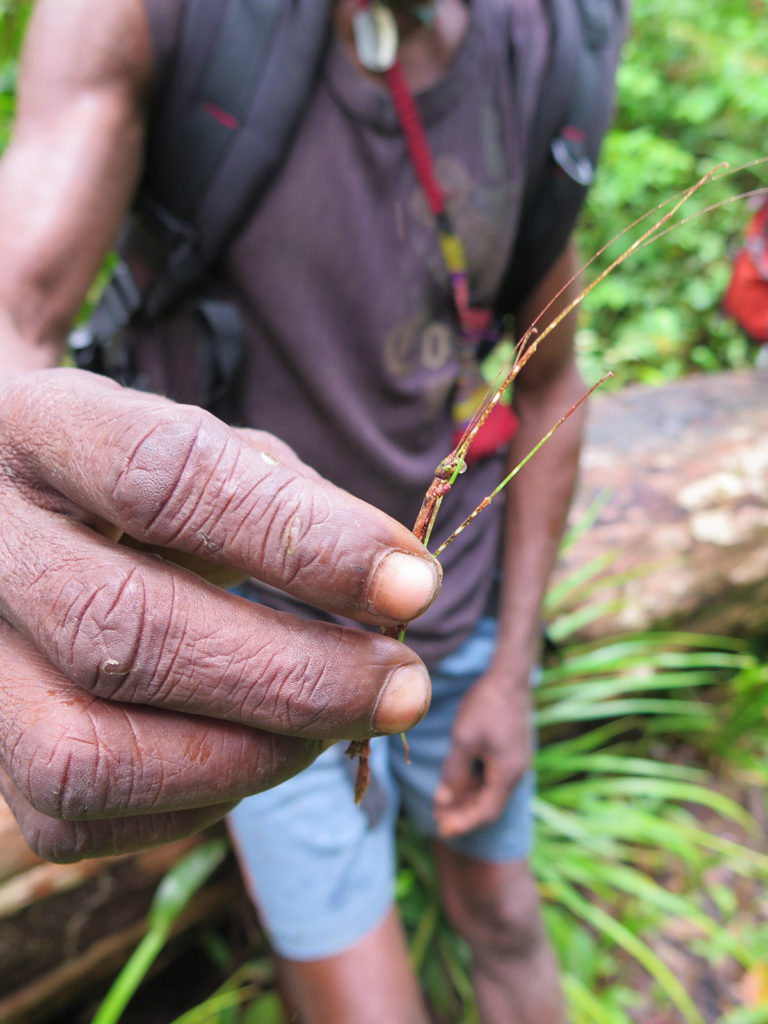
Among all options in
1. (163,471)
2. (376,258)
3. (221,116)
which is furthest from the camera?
(376,258)

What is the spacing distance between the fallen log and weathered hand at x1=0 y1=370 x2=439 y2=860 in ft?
6.39

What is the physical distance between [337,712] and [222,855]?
1353 millimetres

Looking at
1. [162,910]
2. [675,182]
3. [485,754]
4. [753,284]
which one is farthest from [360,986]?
[675,182]

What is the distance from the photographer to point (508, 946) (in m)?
1.96

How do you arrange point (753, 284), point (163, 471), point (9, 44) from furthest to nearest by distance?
point (753, 284), point (9, 44), point (163, 471)

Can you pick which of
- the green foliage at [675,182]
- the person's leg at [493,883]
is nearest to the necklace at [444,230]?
the person's leg at [493,883]

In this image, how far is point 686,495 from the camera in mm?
2748

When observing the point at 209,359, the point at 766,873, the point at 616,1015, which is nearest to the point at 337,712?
the point at 209,359

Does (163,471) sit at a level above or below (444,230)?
below

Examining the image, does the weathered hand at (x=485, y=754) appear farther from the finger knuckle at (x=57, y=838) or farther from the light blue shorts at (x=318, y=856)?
the finger knuckle at (x=57, y=838)

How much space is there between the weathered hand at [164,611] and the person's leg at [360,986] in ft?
3.63

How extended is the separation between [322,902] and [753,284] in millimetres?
4208

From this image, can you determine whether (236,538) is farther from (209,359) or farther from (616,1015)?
(616,1015)

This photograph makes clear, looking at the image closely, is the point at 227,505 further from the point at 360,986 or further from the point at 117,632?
the point at 360,986
